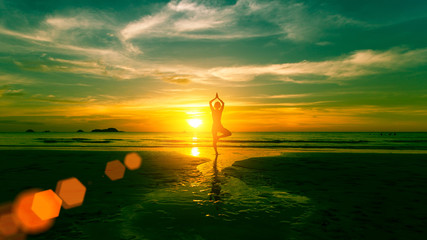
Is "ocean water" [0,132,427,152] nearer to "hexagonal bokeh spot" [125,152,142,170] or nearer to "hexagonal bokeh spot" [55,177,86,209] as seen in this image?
"hexagonal bokeh spot" [125,152,142,170]

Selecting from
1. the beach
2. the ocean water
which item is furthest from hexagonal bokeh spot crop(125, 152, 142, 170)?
the ocean water

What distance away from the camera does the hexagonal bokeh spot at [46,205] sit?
21.4 ft

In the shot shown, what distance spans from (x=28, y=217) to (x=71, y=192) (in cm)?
275

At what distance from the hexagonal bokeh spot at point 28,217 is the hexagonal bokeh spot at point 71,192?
2.79ft

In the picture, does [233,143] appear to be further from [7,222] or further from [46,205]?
[7,222]

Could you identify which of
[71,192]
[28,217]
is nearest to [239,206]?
[28,217]

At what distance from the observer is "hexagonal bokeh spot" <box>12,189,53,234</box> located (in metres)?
5.50

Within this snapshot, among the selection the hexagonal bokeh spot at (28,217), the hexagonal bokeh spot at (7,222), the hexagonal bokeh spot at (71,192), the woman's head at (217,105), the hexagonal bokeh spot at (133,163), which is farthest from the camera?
the woman's head at (217,105)

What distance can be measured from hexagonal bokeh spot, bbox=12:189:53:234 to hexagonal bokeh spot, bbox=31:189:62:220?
12cm

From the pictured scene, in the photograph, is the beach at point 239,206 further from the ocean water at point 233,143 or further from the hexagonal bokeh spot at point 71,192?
the ocean water at point 233,143

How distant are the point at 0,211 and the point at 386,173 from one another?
595 inches

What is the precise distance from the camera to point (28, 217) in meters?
6.17

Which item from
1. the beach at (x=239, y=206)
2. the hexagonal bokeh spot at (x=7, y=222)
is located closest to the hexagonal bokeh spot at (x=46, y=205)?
the beach at (x=239, y=206)

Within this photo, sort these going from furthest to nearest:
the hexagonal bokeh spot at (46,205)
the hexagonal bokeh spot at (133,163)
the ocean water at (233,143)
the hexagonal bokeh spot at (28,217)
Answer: the ocean water at (233,143), the hexagonal bokeh spot at (133,163), the hexagonal bokeh spot at (46,205), the hexagonal bokeh spot at (28,217)
